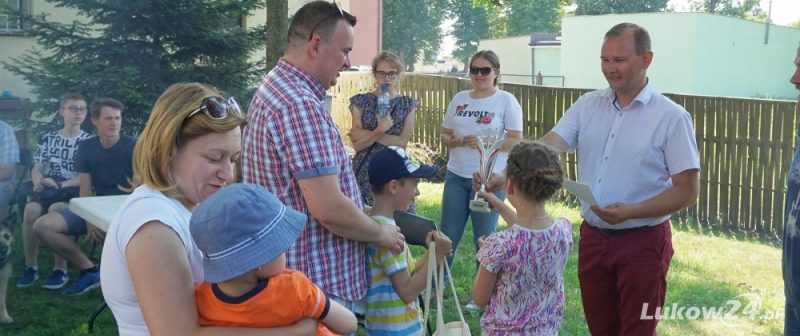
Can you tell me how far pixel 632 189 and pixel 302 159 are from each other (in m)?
1.83

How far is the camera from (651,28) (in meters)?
32.4

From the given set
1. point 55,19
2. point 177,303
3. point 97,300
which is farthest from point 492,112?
point 55,19

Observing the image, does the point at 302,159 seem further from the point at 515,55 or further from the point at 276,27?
the point at 515,55

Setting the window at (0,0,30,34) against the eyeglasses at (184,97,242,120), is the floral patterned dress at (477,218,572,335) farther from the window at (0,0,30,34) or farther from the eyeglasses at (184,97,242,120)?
the window at (0,0,30,34)

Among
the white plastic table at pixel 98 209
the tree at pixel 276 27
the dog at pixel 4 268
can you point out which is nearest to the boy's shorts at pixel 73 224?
the dog at pixel 4 268

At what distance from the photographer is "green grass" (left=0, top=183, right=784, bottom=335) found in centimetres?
496

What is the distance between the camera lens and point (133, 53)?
7.48 metres

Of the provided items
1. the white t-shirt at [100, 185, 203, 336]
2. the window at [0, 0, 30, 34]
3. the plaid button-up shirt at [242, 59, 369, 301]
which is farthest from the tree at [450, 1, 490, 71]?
the white t-shirt at [100, 185, 203, 336]

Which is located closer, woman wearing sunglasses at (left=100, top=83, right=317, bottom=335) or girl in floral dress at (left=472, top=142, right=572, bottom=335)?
woman wearing sunglasses at (left=100, top=83, right=317, bottom=335)

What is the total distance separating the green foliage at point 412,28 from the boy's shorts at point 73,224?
5114cm

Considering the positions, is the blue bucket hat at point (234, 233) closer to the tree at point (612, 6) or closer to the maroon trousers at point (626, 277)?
the maroon trousers at point (626, 277)

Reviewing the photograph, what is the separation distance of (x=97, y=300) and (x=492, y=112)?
11.7ft

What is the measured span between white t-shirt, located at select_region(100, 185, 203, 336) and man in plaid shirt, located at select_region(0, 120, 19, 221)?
15.3ft

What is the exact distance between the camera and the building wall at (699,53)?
31984 millimetres
